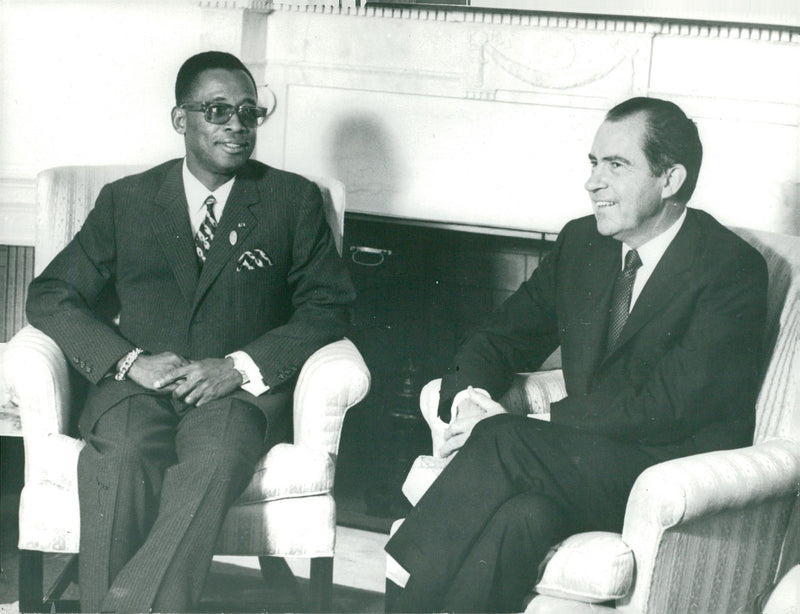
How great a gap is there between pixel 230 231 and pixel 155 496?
0.74 meters

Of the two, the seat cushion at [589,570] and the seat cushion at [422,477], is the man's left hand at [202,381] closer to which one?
the seat cushion at [422,477]

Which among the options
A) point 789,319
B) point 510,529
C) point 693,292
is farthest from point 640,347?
point 510,529

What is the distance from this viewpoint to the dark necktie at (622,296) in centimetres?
252

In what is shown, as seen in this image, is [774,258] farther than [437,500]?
Yes

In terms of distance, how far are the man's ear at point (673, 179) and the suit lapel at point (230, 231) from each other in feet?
3.43

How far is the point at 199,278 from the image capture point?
2730mm

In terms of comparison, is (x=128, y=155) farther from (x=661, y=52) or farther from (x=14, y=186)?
(x=661, y=52)

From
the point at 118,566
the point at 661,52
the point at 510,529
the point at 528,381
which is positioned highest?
the point at 661,52

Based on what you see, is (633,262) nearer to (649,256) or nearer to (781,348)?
(649,256)

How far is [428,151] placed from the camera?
3533mm

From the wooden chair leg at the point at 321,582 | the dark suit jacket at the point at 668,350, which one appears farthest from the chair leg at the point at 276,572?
the dark suit jacket at the point at 668,350

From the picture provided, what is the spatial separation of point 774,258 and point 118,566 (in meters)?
1.70

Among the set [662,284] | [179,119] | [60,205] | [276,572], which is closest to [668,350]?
[662,284]

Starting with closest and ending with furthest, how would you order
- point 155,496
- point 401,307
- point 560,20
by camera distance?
point 155,496 < point 560,20 < point 401,307
